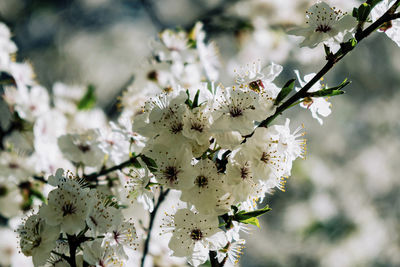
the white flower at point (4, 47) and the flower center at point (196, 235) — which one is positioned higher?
the white flower at point (4, 47)

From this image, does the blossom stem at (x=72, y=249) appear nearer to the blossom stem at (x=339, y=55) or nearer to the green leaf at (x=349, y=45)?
the blossom stem at (x=339, y=55)

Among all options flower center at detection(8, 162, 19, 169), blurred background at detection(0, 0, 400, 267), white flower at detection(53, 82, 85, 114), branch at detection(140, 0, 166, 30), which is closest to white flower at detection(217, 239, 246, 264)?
flower center at detection(8, 162, 19, 169)

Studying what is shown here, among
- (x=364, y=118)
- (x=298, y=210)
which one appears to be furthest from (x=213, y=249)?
(x=364, y=118)

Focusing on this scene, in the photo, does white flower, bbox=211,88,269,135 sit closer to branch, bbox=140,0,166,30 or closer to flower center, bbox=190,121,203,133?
flower center, bbox=190,121,203,133

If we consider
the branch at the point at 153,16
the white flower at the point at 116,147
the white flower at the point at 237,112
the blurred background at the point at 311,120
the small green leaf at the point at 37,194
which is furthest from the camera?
the blurred background at the point at 311,120

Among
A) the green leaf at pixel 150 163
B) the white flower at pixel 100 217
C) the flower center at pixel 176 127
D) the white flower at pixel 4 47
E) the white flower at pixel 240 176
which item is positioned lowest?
the white flower at pixel 100 217

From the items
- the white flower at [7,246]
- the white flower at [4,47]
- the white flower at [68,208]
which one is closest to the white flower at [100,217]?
the white flower at [68,208]

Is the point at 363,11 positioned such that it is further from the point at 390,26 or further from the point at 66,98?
the point at 66,98
